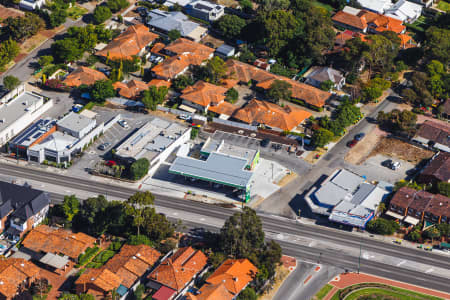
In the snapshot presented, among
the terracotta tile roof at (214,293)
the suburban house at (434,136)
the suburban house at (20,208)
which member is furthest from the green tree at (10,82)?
the suburban house at (434,136)

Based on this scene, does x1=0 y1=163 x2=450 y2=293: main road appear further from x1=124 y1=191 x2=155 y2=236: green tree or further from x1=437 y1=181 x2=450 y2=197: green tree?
x1=437 y1=181 x2=450 y2=197: green tree


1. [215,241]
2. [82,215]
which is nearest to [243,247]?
[215,241]

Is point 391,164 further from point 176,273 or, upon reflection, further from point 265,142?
point 176,273

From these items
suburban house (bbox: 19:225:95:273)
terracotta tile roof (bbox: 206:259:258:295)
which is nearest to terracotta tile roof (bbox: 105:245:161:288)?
suburban house (bbox: 19:225:95:273)

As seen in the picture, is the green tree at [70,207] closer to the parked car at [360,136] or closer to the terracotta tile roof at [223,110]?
the terracotta tile roof at [223,110]

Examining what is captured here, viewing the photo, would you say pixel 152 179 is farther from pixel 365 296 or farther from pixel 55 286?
pixel 365 296

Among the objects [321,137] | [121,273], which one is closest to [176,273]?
[121,273]
